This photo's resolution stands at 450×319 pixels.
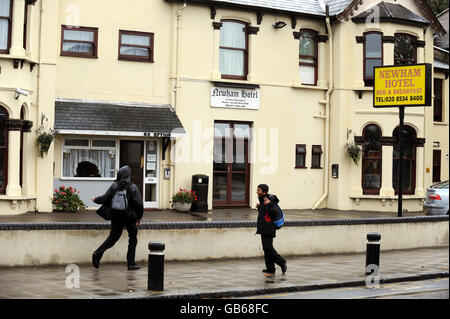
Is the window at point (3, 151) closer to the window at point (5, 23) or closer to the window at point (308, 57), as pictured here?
the window at point (5, 23)

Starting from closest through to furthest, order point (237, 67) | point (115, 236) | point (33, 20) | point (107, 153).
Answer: point (115, 236) → point (33, 20) → point (107, 153) → point (237, 67)

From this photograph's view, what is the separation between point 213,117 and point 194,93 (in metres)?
1.06

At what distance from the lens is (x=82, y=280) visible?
12.2m

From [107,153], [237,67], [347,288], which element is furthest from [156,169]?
[347,288]

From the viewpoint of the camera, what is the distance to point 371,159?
26.0 meters

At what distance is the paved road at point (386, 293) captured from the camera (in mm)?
11337

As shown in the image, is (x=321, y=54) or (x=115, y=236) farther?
(x=321, y=54)

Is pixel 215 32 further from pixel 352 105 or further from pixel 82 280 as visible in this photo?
pixel 82 280

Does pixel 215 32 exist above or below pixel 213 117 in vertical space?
above

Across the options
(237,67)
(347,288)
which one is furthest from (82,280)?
(237,67)

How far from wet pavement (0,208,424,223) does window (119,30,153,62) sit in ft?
16.8

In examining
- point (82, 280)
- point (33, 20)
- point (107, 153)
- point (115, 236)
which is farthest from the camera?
point (107, 153)

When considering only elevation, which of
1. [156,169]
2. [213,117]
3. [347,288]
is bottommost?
[347,288]

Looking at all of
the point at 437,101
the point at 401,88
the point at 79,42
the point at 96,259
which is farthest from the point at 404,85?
the point at 437,101
